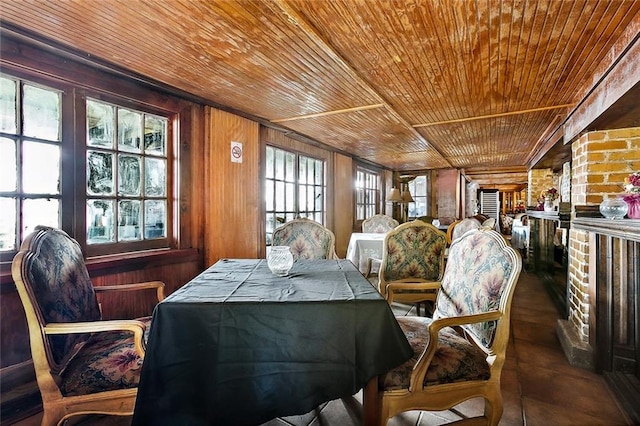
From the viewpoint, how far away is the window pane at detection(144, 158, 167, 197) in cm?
257

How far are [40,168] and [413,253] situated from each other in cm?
277

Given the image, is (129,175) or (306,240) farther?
(306,240)

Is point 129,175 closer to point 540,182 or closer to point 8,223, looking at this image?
point 8,223

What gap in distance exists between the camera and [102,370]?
1314 millimetres

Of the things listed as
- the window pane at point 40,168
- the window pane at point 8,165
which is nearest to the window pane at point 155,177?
the window pane at point 40,168

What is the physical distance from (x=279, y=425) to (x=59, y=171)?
6.76ft

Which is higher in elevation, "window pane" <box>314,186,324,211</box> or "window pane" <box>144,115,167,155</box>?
"window pane" <box>144,115,167,155</box>

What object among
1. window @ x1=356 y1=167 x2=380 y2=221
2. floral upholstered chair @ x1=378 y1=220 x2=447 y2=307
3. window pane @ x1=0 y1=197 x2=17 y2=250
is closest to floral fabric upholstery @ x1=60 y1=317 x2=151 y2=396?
window pane @ x1=0 y1=197 x2=17 y2=250

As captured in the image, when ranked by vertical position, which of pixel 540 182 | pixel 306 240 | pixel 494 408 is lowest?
pixel 494 408

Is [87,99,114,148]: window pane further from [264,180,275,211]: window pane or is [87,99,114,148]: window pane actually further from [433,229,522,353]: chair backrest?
[433,229,522,353]: chair backrest

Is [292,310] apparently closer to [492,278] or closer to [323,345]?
[323,345]

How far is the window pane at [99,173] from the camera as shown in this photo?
2195 mm

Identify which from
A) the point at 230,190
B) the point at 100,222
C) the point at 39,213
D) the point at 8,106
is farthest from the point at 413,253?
the point at 8,106

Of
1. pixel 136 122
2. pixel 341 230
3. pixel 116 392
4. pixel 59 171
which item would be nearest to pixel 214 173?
pixel 136 122
